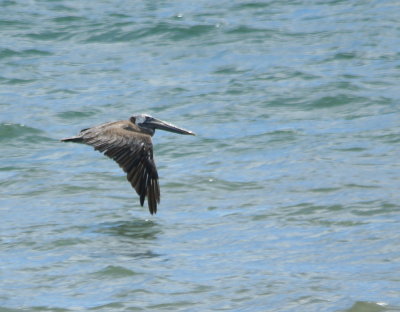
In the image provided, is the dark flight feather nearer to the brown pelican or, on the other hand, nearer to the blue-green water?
the brown pelican

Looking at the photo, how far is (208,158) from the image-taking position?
11867 mm

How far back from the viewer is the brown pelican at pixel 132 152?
915 cm

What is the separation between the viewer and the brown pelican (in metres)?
9.15

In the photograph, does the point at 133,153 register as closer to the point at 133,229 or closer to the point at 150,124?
the point at 133,229

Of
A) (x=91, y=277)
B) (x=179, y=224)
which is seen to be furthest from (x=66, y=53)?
(x=91, y=277)

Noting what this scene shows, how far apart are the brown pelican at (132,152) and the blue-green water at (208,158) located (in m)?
0.39

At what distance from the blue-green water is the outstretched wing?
15.0 inches

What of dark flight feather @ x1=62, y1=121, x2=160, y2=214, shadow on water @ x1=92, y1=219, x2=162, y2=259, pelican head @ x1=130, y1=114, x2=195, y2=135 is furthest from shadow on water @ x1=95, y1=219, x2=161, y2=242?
pelican head @ x1=130, y1=114, x2=195, y2=135

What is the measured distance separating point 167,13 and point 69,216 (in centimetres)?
863

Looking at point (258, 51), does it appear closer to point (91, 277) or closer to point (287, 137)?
point (287, 137)

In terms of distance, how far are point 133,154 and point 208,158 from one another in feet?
8.65

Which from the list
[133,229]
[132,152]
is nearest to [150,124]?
[132,152]

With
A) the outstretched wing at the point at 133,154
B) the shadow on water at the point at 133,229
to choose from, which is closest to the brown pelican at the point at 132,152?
the outstretched wing at the point at 133,154

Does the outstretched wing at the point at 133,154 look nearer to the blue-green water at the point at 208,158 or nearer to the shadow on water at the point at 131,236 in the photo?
the shadow on water at the point at 131,236
